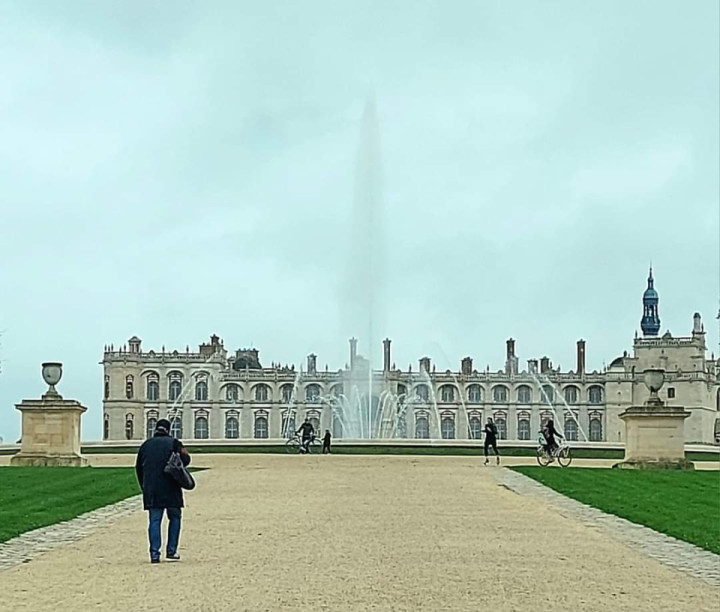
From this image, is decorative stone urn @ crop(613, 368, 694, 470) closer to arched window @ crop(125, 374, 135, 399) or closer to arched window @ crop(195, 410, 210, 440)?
arched window @ crop(195, 410, 210, 440)

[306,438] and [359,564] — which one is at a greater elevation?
[306,438]

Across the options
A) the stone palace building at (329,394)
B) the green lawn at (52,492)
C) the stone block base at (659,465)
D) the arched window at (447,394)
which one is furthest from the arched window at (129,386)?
the stone block base at (659,465)

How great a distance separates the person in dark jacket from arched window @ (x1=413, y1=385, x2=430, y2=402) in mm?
98543

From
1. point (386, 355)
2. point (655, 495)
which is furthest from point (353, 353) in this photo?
point (655, 495)

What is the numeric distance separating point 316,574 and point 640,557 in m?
4.50

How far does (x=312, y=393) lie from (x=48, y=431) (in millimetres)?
79172

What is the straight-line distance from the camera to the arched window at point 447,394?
115375 millimetres

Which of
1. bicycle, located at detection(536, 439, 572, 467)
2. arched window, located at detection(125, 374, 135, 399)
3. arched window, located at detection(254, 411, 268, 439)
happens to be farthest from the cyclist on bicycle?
arched window, located at detection(125, 374, 135, 399)

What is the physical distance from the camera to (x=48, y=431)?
3431cm

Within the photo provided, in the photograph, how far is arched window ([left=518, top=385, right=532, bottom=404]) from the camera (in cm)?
11638

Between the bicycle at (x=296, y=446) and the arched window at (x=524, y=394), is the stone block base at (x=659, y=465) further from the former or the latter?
the arched window at (x=524, y=394)

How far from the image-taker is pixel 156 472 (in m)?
15.0

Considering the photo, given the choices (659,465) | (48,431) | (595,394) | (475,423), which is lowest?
(475,423)

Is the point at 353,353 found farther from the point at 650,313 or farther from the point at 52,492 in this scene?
the point at 52,492
